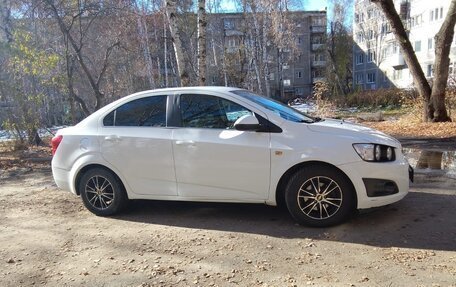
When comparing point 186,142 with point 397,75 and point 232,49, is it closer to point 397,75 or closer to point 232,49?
point 232,49

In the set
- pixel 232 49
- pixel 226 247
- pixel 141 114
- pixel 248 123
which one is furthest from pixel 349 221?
pixel 232 49

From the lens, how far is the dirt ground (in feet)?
11.9

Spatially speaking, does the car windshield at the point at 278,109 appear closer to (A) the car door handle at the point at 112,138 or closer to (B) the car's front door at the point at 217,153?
(B) the car's front door at the point at 217,153

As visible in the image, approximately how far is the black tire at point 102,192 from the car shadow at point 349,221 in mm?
209

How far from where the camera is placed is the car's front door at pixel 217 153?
4.75 metres

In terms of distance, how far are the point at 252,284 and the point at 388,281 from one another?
3.67ft

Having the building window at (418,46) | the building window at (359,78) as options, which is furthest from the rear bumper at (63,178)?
the building window at (359,78)

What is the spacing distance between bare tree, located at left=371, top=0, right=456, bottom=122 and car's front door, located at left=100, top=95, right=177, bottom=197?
1154 centimetres

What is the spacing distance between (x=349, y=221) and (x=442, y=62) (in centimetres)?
1110

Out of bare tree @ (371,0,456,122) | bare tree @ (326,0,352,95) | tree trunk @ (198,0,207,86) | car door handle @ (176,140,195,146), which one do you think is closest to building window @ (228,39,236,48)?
bare tree @ (326,0,352,95)

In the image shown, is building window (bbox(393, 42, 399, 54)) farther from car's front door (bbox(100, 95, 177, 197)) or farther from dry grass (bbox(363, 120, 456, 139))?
car's front door (bbox(100, 95, 177, 197))

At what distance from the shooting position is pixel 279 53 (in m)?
48.2

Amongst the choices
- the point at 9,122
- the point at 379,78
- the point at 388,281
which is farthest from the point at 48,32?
the point at 379,78

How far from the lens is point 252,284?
11.4 ft
